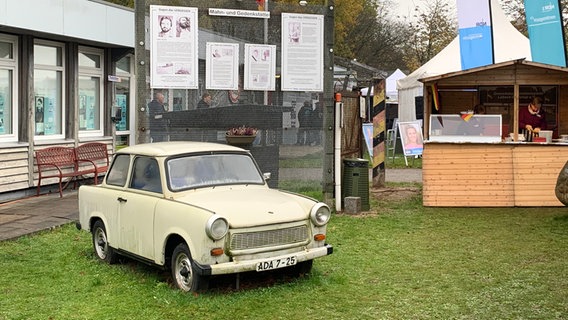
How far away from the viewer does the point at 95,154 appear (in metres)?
15.4

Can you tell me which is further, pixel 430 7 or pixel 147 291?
pixel 430 7

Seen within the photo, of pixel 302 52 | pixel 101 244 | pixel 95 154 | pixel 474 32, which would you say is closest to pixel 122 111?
pixel 95 154

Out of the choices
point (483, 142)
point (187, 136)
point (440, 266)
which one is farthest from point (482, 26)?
point (440, 266)

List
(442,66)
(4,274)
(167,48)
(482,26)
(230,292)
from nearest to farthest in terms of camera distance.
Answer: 1. (230,292)
2. (4,274)
3. (167,48)
4. (482,26)
5. (442,66)

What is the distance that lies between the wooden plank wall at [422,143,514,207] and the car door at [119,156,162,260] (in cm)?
651

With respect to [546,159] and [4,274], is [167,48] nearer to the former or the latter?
[4,274]

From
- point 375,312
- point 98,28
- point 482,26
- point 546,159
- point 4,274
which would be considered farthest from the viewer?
point 482,26

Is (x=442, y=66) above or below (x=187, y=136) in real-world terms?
above

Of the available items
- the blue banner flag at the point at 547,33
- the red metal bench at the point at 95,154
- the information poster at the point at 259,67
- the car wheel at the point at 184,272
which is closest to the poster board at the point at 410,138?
the blue banner flag at the point at 547,33

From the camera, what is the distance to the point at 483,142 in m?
13.0

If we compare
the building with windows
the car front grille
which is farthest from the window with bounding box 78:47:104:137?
the car front grille

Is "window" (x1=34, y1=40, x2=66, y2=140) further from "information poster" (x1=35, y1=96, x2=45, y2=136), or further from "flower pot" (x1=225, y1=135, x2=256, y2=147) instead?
"flower pot" (x1=225, y1=135, x2=256, y2=147)

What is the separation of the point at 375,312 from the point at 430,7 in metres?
43.0

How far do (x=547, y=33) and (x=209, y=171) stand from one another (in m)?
8.94
